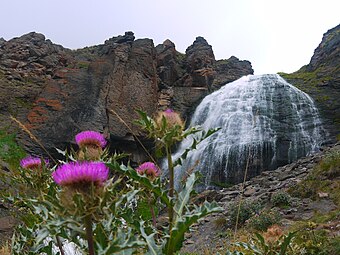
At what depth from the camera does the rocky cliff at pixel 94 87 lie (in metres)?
19.7

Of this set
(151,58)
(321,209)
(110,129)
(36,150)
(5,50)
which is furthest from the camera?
(5,50)

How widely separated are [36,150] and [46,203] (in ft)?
57.7

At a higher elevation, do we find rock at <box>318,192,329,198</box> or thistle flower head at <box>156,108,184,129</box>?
thistle flower head at <box>156,108,184,129</box>

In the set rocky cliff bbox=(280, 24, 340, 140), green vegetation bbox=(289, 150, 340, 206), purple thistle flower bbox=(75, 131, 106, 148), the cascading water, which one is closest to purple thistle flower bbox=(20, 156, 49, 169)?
purple thistle flower bbox=(75, 131, 106, 148)

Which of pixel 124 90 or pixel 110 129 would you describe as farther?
pixel 124 90

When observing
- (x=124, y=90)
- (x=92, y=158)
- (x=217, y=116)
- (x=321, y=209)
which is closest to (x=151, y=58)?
(x=124, y=90)

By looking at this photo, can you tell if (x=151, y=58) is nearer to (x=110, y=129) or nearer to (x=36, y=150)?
(x=110, y=129)

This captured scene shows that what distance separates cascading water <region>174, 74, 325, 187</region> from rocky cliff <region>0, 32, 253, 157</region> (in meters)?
3.73

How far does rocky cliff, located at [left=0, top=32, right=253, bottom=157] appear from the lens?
19688mm

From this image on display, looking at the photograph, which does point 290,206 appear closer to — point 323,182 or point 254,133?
point 323,182

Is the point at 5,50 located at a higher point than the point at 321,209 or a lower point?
higher

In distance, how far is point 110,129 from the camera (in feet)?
65.7

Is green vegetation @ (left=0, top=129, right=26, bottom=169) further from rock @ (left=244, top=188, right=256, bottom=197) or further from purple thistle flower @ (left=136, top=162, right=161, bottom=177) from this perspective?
purple thistle flower @ (left=136, top=162, right=161, bottom=177)

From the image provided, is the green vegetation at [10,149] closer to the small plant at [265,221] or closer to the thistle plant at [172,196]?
the small plant at [265,221]
